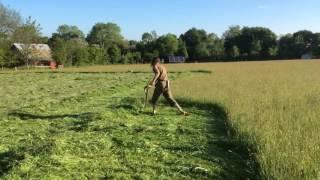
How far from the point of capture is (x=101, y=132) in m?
10.4

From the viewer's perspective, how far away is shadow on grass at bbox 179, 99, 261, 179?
7.20 m

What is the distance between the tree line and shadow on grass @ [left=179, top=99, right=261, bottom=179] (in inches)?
2593

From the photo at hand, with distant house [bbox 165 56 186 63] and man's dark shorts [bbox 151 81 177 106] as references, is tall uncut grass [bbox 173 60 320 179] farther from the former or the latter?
distant house [bbox 165 56 186 63]

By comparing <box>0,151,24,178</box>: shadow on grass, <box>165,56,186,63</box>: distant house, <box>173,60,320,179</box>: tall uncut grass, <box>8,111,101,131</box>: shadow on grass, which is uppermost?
<box>173,60,320,179</box>: tall uncut grass

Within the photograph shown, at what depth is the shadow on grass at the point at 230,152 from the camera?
7.20 meters

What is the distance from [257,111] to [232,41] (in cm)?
10680

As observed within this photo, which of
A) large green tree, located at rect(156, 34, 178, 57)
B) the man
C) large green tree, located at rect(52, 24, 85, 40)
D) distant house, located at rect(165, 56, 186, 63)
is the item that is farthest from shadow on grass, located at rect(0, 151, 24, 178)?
large green tree, located at rect(52, 24, 85, 40)

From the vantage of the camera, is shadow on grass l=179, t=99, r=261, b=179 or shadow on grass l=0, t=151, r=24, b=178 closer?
shadow on grass l=179, t=99, r=261, b=179

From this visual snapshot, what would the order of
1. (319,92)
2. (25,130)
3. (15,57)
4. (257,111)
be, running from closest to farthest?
1. (25,130)
2. (257,111)
3. (319,92)
4. (15,57)

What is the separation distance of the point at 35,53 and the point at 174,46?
40.1 meters

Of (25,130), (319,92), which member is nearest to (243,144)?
(25,130)

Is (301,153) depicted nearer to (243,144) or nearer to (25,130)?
(243,144)

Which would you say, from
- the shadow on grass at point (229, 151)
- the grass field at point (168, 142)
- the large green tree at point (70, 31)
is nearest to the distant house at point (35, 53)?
the large green tree at point (70, 31)

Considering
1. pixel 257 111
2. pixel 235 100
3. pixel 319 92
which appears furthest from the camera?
pixel 319 92
